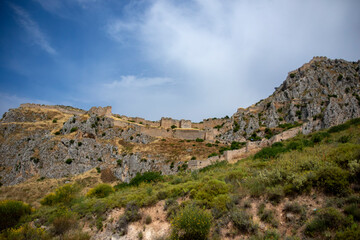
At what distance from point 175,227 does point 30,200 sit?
23.3 m

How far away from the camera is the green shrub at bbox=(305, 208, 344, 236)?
18.6 feet

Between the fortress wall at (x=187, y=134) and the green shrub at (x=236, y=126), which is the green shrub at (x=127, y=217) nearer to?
the fortress wall at (x=187, y=134)

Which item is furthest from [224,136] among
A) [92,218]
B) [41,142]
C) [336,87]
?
[92,218]

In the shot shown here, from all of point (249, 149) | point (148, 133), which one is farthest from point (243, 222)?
point (148, 133)

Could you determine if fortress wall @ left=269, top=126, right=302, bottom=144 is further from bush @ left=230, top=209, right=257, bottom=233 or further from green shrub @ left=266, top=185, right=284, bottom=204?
bush @ left=230, top=209, right=257, bottom=233

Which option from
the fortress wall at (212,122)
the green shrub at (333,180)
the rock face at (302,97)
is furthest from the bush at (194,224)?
the fortress wall at (212,122)

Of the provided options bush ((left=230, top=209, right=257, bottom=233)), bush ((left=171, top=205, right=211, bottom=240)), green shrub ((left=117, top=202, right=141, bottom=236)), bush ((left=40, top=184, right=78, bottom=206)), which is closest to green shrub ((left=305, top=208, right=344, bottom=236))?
bush ((left=230, top=209, right=257, bottom=233))

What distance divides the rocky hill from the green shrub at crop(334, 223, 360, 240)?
1644 centimetres

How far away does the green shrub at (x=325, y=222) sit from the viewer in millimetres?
5667

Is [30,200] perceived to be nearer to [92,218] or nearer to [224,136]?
[92,218]

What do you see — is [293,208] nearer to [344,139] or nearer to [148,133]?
[344,139]

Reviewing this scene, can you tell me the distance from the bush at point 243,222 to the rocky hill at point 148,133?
1471 centimetres

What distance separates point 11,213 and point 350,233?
52.3ft

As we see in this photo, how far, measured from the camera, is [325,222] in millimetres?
5832
